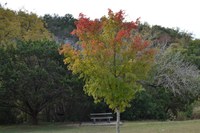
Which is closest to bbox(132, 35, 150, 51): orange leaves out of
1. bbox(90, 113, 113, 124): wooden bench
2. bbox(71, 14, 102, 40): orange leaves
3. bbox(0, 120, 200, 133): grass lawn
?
bbox(71, 14, 102, 40): orange leaves

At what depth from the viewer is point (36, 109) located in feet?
→ 86.5

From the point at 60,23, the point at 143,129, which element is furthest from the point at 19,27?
the point at 60,23

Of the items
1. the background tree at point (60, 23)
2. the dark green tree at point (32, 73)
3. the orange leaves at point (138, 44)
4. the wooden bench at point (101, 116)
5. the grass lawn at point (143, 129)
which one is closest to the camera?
the orange leaves at point (138, 44)

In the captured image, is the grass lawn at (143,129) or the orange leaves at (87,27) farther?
the grass lawn at (143,129)

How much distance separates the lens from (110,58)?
1445cm

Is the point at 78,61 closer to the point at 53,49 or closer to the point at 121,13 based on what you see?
the point at 121,13

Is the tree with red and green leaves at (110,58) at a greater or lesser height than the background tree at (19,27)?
lesser

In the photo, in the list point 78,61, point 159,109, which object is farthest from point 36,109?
point 78,61

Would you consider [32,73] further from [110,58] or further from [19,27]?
[19,27]

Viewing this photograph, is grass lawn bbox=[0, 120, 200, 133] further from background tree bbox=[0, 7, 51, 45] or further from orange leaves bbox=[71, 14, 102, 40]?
background tree bbox=[0, 7, 51, 45]

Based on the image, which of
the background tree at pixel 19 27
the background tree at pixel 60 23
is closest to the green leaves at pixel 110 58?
the background tree at pixel 19 27

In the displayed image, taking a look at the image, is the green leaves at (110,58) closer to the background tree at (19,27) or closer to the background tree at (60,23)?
the background tree at (19,27)

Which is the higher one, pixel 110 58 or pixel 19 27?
pixel 19 27

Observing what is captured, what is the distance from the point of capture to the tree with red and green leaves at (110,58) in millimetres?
14336
